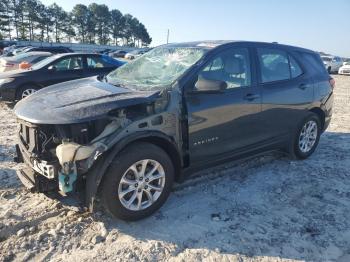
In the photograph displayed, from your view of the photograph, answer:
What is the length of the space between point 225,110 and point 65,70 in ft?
22.9

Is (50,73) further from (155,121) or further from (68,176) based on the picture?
(68,176)

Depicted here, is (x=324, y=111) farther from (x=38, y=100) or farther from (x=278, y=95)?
(x=38, y=100)

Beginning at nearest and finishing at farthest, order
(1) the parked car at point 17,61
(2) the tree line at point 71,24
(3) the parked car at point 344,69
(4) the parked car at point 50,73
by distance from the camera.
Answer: (4) the parked car at point 50,73, (1) the parked car at point 17,61, (3) the parked car at point 344,69, (2) the tree line at point 71,24

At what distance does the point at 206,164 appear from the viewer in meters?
4.27

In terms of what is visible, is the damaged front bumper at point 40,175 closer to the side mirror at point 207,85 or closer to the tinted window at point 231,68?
the side mirror at point 207,85

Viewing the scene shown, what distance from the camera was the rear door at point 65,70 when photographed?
984cm

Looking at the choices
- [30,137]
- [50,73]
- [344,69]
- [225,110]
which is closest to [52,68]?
[50,73]

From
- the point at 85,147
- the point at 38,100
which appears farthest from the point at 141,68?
the point at 85,147

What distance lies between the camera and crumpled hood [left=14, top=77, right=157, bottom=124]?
3314 millimetres

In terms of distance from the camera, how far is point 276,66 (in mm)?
5121

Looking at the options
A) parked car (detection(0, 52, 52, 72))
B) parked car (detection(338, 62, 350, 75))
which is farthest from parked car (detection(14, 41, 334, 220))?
parked car (detection(338, 62, 350, 75))

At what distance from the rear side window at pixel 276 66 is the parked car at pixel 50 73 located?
20.9 ft

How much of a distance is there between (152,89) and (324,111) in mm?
3394

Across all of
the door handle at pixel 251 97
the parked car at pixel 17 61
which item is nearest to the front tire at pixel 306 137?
the door handle at pixel 251 97
